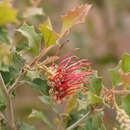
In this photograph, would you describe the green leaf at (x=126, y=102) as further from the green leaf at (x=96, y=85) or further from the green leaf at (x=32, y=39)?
the green leaf at (x=32, y=39)

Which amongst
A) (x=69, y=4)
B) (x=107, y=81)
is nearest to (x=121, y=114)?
(x=107, y=81)

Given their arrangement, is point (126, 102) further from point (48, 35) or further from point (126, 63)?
point (48, 35)

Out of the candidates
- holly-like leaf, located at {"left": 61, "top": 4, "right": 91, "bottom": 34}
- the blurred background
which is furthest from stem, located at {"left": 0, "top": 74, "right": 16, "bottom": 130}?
the blurred background

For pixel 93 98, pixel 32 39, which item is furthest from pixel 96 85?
pixel 32 39

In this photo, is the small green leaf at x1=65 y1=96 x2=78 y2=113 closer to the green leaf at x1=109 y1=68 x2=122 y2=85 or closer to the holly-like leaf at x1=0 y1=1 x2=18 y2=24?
the green leaf at x1=109 y1=68 x2=122 y2=85

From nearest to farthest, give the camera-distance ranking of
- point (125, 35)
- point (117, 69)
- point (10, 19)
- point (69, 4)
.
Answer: point (10, 19) → point (117, 69) → point (125, 35) → point (69, 4)

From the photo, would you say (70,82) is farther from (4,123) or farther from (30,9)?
(30,9)

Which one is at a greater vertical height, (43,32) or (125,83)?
(43,32)
